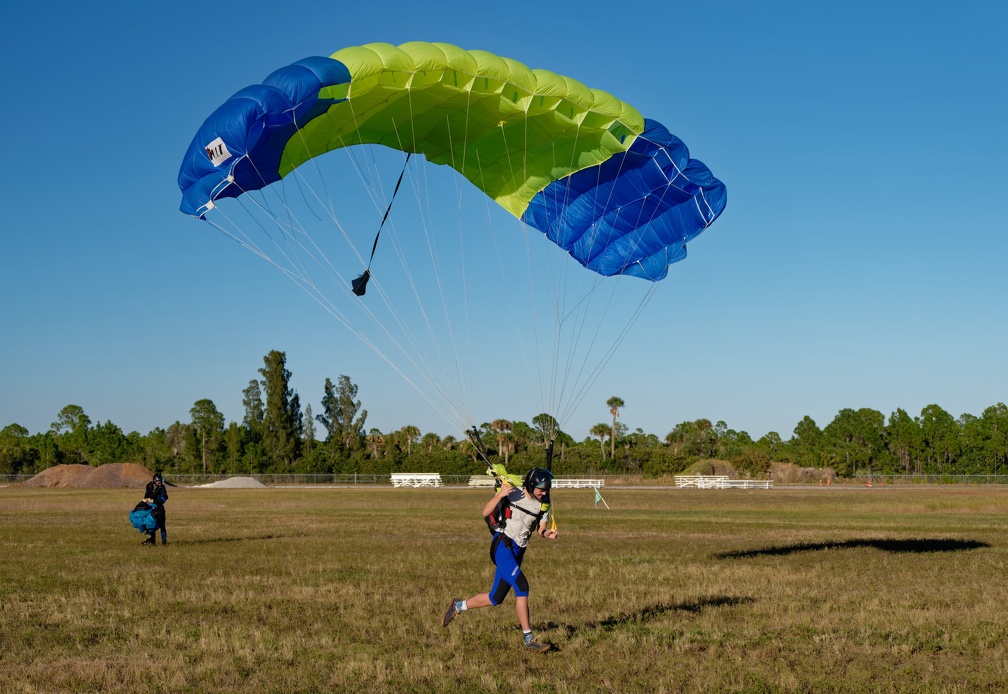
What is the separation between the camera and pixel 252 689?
7.42 metres

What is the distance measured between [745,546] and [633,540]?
9.24ft

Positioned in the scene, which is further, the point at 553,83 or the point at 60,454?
the point at 60,454

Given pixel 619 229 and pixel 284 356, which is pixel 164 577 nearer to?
pixel 619 229

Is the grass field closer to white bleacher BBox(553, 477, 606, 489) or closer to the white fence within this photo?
the white fence

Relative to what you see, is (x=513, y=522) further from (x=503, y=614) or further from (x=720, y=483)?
(x=720, y=483)

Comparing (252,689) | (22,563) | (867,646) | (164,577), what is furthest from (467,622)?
(22,563)

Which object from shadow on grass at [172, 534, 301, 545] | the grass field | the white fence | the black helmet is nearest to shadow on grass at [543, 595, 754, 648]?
the grass field

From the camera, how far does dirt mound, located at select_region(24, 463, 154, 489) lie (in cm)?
7869

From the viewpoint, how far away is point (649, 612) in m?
11.0

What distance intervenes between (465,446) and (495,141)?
77.2 m

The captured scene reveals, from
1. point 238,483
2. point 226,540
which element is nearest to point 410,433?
point 238,483

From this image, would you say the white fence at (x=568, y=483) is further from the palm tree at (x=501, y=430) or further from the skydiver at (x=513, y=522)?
the skydiver at (x=513, y=522)

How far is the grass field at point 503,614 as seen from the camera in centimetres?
782

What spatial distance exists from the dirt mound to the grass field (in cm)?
5983
